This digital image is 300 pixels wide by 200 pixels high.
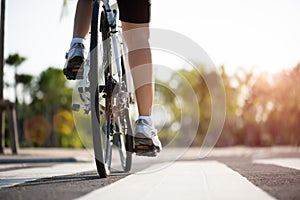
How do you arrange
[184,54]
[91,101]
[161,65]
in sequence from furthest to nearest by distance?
[184,54] < [161,65] < [91,101]

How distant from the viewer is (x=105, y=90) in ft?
14.9

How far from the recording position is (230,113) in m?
56.1

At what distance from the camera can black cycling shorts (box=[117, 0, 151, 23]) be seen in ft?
14.7

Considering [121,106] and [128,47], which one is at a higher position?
[128,47]

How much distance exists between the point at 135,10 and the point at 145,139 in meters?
0.91

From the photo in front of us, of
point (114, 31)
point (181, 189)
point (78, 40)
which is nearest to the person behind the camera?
point (181, 189)

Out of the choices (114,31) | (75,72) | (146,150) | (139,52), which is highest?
(114,31)

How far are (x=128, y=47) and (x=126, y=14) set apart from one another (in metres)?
0.26

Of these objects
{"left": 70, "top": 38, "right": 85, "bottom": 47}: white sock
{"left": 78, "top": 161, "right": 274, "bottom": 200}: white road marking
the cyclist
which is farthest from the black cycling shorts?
{"left": 78, "top": 161, "right": 274, "bottom": 200}: white road marking

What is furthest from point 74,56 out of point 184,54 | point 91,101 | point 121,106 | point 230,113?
point 230,113

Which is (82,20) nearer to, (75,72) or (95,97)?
(75,72)

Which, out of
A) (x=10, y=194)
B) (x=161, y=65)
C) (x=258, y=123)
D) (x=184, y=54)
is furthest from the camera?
(x=258, y=123)

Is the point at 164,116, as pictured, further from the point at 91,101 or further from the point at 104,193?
the point at 104,193

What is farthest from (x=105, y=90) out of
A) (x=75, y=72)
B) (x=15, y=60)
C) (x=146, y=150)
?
(x=15, y=60)
